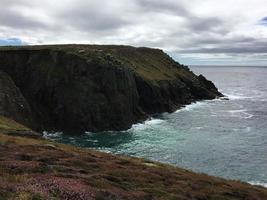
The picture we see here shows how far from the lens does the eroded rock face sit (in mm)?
103188

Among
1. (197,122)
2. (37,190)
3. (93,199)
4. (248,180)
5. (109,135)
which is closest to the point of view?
(37,190)

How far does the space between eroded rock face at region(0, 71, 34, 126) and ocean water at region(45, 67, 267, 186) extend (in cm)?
817

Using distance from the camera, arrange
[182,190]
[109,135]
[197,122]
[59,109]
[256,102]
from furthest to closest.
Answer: [256,102], [197,122], [59,109], [109,135], [182,190]

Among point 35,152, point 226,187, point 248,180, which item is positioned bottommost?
point 248,180

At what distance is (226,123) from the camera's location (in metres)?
126

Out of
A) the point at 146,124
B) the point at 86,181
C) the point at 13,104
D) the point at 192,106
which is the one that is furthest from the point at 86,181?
the point at 192,106

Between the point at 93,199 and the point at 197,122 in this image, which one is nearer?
the point at 93,199

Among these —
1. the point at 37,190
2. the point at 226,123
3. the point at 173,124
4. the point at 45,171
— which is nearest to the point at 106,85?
the point at 173,124

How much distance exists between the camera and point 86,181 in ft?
92.1

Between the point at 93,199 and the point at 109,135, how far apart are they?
86699mm

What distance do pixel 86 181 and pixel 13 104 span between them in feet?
273

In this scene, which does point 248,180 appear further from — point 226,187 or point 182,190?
point 182,190

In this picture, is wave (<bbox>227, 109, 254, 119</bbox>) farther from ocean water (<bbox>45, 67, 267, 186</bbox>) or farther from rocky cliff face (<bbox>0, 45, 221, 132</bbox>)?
rocky cliff face (<bbox>0, 45, 221, 132</bbox>)

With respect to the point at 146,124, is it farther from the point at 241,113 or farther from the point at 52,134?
the point at 241,113
